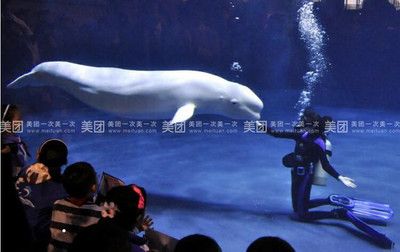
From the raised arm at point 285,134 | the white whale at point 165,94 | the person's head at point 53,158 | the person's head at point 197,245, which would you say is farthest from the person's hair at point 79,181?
the raised arm at point 285,134

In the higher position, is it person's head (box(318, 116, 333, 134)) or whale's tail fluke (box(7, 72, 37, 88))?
whale's tail fluke (box(7, 72, 37, 88))

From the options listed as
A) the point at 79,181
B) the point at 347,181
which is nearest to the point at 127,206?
the point at 79,181

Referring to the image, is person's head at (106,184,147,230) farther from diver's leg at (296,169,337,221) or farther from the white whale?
diver's leg at (296,169,337,221)

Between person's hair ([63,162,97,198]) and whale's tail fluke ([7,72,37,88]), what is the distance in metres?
4.33

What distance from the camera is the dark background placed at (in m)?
6.35

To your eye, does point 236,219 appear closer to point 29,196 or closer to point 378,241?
point 378,241

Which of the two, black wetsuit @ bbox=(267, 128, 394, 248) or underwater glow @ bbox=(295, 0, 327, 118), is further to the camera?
underwater glow @ bbox=(295, 0, 327, 118)

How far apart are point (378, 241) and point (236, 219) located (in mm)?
1754

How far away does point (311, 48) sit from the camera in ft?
21.3

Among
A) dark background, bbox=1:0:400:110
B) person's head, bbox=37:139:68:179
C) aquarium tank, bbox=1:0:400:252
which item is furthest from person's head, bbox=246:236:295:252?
dark background, bbox=1:0:400:110

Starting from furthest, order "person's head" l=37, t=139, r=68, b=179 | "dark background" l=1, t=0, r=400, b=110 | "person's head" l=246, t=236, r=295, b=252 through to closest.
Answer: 1. "dark background" l=1, t=0, r=400, b=110
2. "person's head" l=37, t=139, r=68, b=179
3. "person's head" l=246, t=236, r=295, b=252

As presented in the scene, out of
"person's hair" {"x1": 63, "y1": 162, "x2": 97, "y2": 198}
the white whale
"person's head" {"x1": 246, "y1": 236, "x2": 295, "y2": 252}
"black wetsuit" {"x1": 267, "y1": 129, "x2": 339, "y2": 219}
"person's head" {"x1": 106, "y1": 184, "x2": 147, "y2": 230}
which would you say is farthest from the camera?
the white whale

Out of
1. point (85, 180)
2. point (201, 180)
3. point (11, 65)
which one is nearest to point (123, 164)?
point (201, 180)

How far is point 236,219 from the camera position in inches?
237
